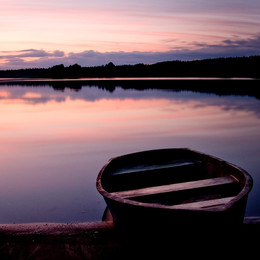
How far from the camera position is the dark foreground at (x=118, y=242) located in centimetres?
338

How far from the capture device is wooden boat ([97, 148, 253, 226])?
3.25 metres

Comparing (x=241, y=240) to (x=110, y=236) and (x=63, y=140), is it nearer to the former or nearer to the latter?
(x=110, y=236)

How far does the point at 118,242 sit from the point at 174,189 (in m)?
1.06

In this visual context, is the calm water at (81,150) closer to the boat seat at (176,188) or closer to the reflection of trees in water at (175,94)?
the boat seat at (176,188)

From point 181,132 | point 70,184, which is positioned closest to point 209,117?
point 181,132

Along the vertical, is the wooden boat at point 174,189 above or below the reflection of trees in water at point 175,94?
below

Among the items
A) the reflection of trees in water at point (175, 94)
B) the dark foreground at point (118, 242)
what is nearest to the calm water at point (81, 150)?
the dark foreground at point (118, 242)

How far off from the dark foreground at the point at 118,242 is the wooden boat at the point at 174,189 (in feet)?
0.63

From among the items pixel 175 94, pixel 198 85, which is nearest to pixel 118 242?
pixel 175 94

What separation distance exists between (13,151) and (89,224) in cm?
697

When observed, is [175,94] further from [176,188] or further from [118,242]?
[118,242]

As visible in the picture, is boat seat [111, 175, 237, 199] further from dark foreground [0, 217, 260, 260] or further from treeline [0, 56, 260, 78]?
treeline [0, 56, 260, 78]

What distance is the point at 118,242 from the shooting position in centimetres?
412

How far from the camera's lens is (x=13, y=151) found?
10.6m
